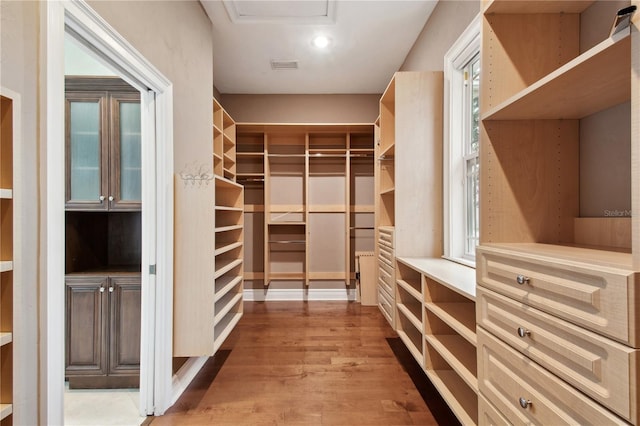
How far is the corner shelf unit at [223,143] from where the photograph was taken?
3410 mm

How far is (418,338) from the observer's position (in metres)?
2.29

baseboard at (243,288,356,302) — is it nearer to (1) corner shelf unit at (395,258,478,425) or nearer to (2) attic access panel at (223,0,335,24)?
(1) corner shelf unit at (395,258,478,425)

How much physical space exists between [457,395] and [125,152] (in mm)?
2735

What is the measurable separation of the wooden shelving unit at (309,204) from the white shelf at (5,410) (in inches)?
135

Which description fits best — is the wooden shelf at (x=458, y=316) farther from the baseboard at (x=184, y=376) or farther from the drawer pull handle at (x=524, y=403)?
the baseboard at (x=184, y=376)

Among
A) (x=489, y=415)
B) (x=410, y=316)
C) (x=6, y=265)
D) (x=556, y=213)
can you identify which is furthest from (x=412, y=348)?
(x=6, y=265)


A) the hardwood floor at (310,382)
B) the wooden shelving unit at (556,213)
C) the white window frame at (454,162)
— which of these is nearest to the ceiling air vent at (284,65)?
the white window frame at (454,162)

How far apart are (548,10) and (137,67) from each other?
6.44 feet

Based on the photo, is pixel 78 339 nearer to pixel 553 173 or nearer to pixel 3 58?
pixel 3 58

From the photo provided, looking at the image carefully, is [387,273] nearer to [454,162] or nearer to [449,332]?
[449,332]

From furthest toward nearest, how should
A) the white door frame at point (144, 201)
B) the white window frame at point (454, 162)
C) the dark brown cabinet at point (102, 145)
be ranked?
the white window frame at point (454, 162) < the dark brown cabinet at point (102, 145) < the white door frame at point (144, 201)

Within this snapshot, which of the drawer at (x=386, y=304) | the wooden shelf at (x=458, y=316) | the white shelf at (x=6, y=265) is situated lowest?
the drawer at (x=386, y=304)

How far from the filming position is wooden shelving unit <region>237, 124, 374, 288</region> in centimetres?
438

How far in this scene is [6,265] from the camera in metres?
0.90
